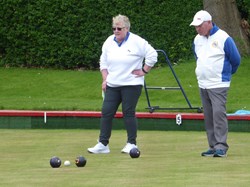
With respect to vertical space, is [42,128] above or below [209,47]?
below

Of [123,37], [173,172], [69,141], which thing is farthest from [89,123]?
[173,172]

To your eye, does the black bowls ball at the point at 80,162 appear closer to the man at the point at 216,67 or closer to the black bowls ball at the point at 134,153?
the black bowls ball at the point at 134,153

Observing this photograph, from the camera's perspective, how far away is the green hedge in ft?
61.2

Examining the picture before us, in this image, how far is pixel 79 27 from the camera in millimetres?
18844

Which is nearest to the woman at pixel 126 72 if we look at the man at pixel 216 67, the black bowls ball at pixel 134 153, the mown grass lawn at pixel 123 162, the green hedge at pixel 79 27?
the mown grass lawn at pixel 123 162

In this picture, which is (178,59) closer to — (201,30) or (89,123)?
(89,123)

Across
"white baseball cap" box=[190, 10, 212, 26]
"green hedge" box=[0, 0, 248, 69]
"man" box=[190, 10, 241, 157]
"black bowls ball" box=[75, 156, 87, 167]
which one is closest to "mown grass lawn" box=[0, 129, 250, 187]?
"black bowls ball" box=[75, 156, 87, 167]

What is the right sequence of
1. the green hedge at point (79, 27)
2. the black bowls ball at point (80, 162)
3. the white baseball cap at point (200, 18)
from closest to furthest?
the black bowls ball at point (80, 162) < the white baseball cap at point (200, 18) < the green hedge at point (79, 27)

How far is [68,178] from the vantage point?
758cm

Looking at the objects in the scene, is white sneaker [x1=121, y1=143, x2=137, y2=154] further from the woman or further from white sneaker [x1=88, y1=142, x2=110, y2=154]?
white sneaker [x1=88, y1=142, x2=110, y2=154]

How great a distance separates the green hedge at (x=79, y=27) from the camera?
1866cm

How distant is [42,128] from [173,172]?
5.57 metres

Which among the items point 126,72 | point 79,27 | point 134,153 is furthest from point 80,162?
point 79,27

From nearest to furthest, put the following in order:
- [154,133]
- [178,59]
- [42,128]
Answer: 1. [154,133]
2. [42,128]
3. [178,59]
